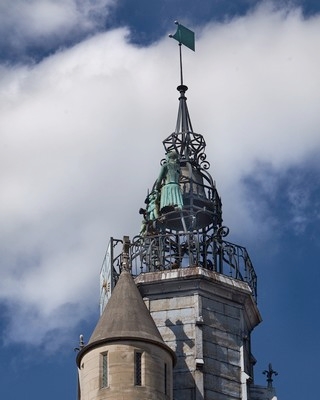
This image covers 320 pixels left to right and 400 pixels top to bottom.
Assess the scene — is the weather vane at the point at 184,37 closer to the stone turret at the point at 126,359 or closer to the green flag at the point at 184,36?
the green flag at the point at 184,36

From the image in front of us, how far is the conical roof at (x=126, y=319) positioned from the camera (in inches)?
2051

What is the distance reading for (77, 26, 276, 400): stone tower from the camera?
2047 inches

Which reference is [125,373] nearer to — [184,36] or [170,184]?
[170,184]

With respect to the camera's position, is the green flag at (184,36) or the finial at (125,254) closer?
the finial at (125,254)

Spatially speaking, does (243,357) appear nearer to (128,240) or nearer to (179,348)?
(179,348)

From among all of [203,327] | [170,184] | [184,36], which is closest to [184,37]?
[184,36]

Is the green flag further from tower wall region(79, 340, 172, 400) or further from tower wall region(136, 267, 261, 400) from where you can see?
tower wall region(79, 340, 172, 400)

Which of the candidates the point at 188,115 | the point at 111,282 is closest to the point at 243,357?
the point at 111,282

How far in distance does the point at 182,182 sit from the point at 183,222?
2.54 metres

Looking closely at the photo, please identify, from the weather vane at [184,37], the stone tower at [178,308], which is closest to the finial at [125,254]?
the stone tower at [178,308]

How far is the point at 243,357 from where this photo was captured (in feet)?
186

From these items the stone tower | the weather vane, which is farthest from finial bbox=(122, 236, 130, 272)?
→ the weather vane

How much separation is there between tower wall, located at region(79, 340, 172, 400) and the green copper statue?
360 inches

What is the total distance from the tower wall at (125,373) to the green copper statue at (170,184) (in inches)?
360
